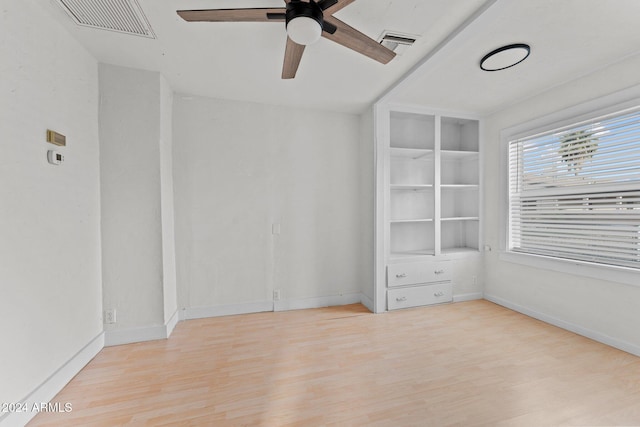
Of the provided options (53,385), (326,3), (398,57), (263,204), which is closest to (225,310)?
(263,204)

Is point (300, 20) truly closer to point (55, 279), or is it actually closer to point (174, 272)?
point (55, 279)

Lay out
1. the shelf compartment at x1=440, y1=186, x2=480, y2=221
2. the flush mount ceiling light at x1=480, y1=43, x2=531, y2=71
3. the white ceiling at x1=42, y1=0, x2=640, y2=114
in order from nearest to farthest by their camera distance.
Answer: the white ceiling at x1=42, y1=0, x2=640, y2=114, the flush mount ceiling light at x1=480, y1=43, x2=531, y2=71, the shelf compartment at x1=440, y1=186, x2=480, y2=221

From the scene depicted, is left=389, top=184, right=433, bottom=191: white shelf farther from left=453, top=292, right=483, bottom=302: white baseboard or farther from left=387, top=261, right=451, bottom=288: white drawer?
left=453, top=292, right=483, bottom=302: white baseboard

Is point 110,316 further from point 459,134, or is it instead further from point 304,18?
point 459,134

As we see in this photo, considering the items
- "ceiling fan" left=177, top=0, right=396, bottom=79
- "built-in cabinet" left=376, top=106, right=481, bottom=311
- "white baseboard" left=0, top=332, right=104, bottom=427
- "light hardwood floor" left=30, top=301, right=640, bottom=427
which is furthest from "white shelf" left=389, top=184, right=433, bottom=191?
"white baseboard" left=0, top=332, right=104, bottom=427

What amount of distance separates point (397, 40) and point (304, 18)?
1.01 meters

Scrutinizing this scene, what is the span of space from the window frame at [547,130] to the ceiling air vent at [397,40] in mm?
1970

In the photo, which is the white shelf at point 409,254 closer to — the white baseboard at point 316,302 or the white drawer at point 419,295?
the white drawer at point 419,295

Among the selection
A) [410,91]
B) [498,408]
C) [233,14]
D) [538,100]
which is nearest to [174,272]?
[233,14]

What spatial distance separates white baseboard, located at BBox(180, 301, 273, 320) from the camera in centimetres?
290

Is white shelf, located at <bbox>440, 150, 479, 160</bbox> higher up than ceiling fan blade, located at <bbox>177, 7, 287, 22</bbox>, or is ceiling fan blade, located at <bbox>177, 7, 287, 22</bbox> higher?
Answer: ceiling fan blade, located at <bbox>177, 7, 287, 22</bbox>

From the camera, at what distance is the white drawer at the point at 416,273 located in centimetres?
312

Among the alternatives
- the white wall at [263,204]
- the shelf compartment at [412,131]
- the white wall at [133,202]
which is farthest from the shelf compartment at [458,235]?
the white wall at [133,202]

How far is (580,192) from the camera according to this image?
8.31 feet
